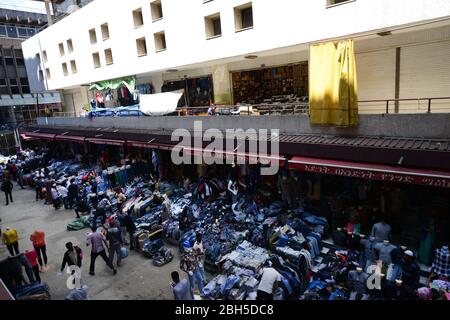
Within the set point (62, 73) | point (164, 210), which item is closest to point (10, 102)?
point (62, 73)

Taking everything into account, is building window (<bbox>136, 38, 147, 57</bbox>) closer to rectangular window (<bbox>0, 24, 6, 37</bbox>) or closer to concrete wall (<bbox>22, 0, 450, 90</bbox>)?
concrete wall (<bbox>22, 0, 450, 90</bbox>)

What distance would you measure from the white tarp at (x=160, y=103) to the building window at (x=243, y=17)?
15.2 ft

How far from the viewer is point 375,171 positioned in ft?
26.5

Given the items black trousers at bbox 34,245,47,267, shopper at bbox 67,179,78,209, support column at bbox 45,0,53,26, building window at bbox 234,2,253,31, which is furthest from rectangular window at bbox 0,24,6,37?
black trousers at bbox 34,245,47,267

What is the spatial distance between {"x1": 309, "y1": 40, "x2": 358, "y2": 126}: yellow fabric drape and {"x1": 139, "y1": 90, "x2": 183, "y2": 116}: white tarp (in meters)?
8.04

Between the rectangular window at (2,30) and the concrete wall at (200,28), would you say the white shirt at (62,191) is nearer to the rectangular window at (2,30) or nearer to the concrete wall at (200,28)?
the concrete wall at (200,28)

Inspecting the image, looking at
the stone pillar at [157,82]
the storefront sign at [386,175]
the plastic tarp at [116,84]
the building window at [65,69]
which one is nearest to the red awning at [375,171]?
the storefront sign at [386,175]

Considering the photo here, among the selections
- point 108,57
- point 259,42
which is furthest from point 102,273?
point 108,57

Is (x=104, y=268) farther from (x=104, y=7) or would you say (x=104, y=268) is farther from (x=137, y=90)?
(x=104, y=7)

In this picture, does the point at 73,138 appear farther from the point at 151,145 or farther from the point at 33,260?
the point at 33,260

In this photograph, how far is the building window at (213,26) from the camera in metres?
15.0

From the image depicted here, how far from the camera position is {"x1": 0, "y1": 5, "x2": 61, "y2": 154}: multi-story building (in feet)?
132

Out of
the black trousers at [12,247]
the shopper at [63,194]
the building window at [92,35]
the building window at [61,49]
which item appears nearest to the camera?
the black trousers at [12,247]

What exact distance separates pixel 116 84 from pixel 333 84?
1644 cm
